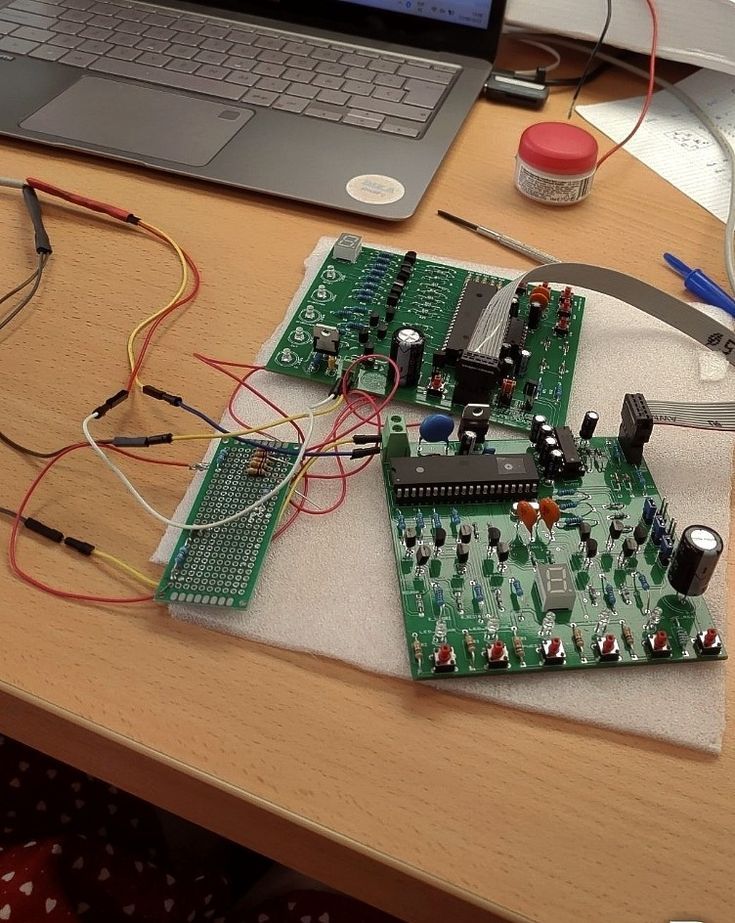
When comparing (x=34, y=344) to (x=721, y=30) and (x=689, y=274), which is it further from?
(x=721, y=30)

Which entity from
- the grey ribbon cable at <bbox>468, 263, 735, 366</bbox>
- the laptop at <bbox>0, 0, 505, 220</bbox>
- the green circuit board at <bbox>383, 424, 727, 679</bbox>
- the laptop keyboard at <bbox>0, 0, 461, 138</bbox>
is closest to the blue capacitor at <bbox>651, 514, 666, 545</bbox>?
the green circuit board at <bbox>383, 424, 727, 679</bbox>

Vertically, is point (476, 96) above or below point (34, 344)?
above

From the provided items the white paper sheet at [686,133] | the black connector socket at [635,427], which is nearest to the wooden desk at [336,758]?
the black connector socket at [635,427]

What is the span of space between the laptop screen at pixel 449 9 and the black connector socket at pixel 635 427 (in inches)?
24.1

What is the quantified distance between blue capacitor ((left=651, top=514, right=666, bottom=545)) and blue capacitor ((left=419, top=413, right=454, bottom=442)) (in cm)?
16

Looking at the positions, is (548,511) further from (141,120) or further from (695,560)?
(141,120)

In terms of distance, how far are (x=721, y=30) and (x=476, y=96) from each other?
1.02 feet

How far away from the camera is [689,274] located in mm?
794

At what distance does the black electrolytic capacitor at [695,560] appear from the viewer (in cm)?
51

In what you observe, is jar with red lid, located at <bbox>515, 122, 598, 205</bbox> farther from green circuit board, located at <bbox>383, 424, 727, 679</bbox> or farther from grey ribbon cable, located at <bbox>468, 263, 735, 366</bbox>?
green circuit board, located at <bbox>383, 424, 727, 679</bbox>

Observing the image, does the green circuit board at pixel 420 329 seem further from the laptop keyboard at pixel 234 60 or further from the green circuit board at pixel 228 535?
the laptop keyboard at pixel 234 60

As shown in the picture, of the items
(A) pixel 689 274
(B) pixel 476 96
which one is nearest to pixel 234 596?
(A) pixel 689 274

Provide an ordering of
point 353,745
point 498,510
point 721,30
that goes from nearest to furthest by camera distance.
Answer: point 353,745, point 498,510, point 721,30

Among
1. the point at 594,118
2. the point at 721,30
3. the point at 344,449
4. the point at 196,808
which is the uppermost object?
the point at 721,30
